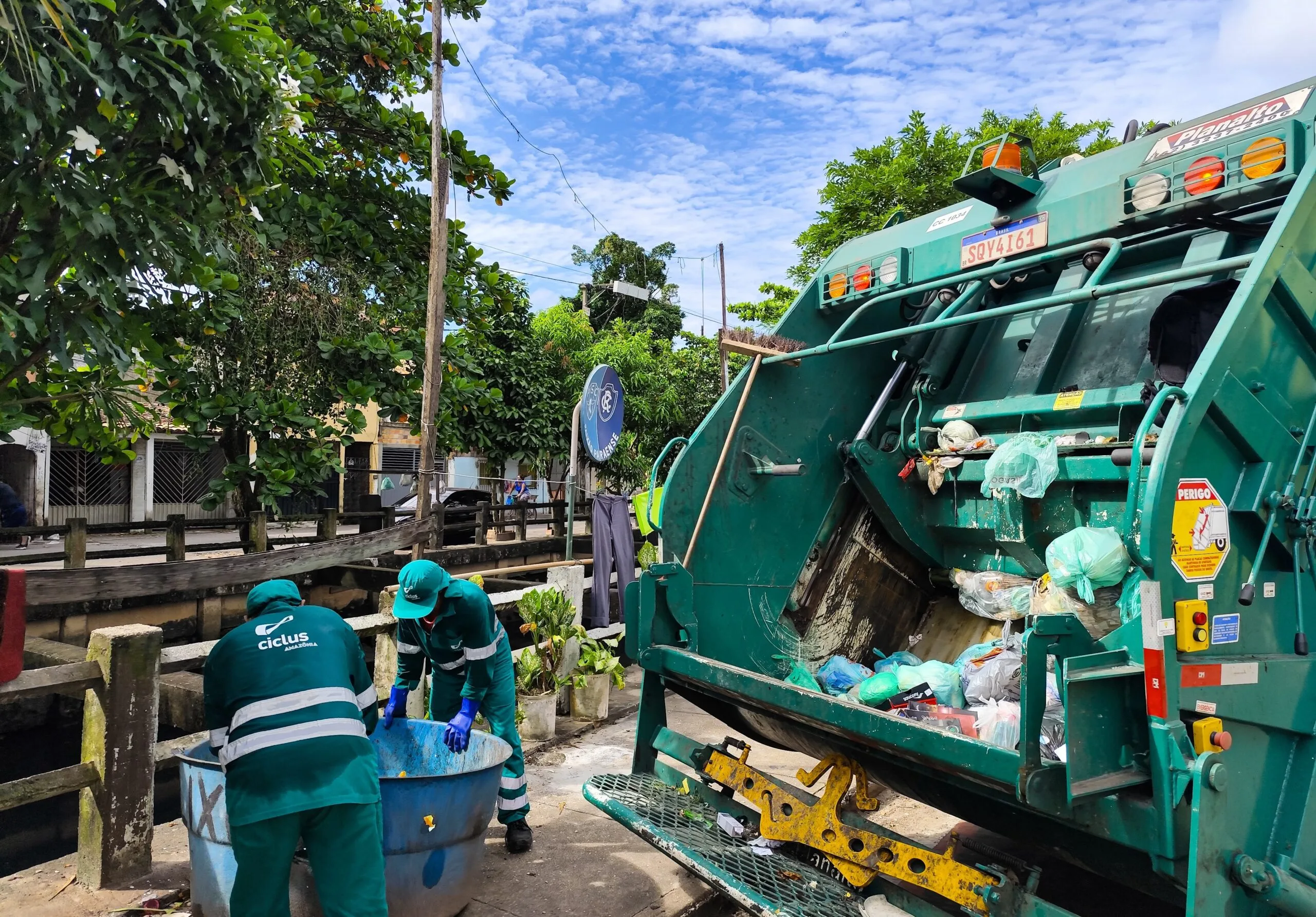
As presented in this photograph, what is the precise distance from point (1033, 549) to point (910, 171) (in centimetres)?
1214

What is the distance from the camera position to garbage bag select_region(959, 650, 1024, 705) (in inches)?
A: 120

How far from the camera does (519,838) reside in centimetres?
350

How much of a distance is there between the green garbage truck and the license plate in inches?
0.4

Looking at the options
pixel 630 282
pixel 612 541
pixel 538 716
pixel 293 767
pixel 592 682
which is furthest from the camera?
pixel 630 282

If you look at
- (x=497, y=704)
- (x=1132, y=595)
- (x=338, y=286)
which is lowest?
(x=497, y=704)

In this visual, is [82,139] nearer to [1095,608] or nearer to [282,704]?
[282,704]

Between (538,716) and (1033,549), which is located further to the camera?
(538,716)

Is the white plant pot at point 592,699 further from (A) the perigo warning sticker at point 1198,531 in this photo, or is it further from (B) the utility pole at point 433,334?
(A) the perigo warning sticker at point 1198,531

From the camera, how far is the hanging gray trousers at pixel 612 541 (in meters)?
7.73

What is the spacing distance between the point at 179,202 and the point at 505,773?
2632mm

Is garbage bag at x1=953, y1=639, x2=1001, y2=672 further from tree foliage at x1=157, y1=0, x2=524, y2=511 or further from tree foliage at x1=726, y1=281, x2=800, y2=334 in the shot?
tree foliage at x1=726, y1=281, x2=800, y2=334

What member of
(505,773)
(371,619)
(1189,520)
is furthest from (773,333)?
(371,619)

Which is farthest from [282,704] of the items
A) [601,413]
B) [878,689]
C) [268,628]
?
[601,413]

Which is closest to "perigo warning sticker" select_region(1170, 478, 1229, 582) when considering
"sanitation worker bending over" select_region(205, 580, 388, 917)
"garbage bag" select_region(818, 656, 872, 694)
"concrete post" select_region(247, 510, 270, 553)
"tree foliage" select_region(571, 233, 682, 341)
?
"garbage bag" select_region(818, 656, 872, 694)
